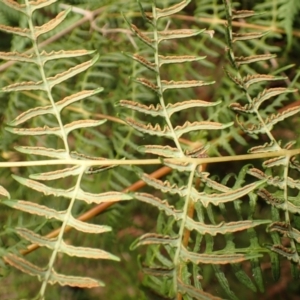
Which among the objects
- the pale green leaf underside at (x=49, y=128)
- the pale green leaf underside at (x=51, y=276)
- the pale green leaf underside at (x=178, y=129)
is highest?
the pale green leaf underside at (x=49, y=128)

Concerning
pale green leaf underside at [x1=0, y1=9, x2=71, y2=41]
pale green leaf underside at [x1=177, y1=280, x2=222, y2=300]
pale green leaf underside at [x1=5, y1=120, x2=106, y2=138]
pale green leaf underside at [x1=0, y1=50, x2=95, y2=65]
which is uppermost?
pale green leaf underside at [x1=0, y1=9, x2=71, y2=41]

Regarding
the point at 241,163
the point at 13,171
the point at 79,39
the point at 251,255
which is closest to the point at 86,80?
the point at 79,39

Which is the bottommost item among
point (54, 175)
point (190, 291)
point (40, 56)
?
point (190, 291)

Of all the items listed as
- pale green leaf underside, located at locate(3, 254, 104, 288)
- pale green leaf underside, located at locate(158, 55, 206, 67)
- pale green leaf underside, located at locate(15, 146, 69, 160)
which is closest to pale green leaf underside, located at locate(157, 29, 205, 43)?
pale green leaf underside, located at locate(158, 55, 206, 67)

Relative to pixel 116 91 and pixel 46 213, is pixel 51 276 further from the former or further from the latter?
pixel 116 91

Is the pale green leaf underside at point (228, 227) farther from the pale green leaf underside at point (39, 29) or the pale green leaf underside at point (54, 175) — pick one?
the pale green leaf underside at point (39, 29)

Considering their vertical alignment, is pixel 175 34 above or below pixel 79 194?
above

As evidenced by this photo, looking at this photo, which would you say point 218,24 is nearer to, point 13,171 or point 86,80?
point 86,80

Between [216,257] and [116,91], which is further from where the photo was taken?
[116,91]

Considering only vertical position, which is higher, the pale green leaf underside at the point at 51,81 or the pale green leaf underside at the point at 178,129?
the pale green leaf underside at the point at 51,81

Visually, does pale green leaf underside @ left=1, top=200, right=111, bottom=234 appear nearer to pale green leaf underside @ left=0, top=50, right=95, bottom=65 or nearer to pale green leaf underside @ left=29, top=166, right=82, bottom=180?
pale green leaf underside @ left=29, top=166, right=82, bottom=180

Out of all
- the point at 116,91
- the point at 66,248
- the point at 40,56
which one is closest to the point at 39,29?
the point at 40,56

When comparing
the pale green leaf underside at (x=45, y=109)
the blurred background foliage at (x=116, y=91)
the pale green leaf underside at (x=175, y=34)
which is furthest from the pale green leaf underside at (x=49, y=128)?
the blurred background foliage at (x=116, y=91)
